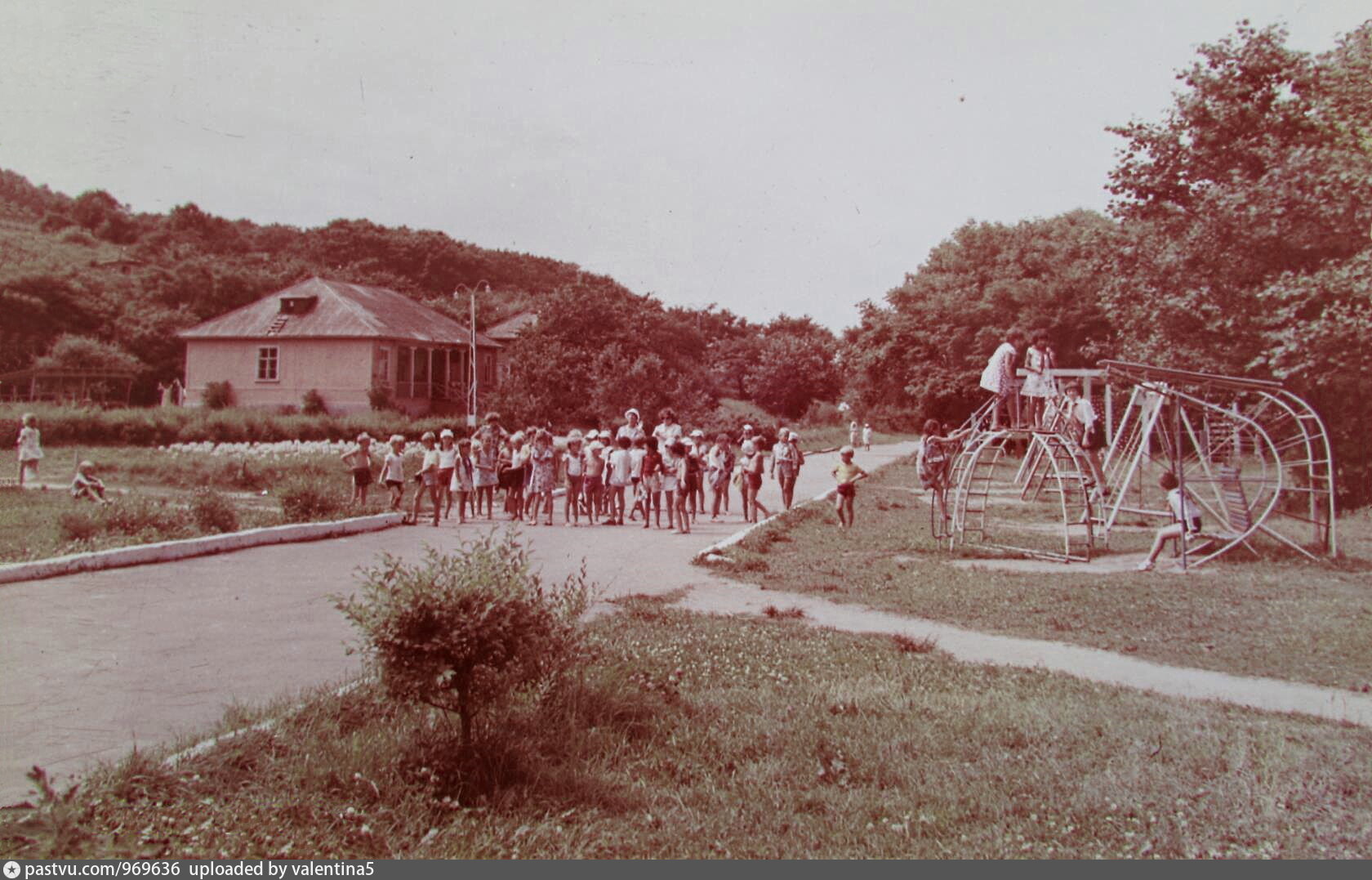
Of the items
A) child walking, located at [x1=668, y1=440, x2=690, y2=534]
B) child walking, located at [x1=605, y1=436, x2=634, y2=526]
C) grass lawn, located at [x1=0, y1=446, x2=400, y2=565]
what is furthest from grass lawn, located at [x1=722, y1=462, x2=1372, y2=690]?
grass lawn, located at [x1=0, y1=446, x2=400, y2=565]

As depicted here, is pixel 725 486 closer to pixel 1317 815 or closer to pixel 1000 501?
pixel 1000 501

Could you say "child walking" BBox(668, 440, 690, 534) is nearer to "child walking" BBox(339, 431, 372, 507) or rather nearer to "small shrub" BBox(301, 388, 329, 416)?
"child walking" BBox(339, 431, 372, 507)

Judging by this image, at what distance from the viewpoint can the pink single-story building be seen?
112ft

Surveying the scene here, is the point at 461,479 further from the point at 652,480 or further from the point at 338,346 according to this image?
the point at 338,346

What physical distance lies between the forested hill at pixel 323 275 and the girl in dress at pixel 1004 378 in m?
11.9

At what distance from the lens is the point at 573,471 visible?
18.1 metres

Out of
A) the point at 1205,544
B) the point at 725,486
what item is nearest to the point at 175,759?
the point at 1205,544

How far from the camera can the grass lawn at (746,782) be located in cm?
451

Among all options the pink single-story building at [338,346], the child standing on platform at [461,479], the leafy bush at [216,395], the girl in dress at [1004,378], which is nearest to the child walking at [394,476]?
the child standing on platform at [461,479]

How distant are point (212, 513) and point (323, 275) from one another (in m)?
20.9

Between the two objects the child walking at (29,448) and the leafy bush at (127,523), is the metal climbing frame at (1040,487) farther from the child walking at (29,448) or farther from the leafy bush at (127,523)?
the child walking at (29,448)

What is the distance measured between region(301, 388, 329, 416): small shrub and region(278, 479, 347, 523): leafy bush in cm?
1573

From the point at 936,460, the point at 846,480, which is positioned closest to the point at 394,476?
the point at 846,480

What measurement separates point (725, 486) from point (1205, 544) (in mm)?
8489
